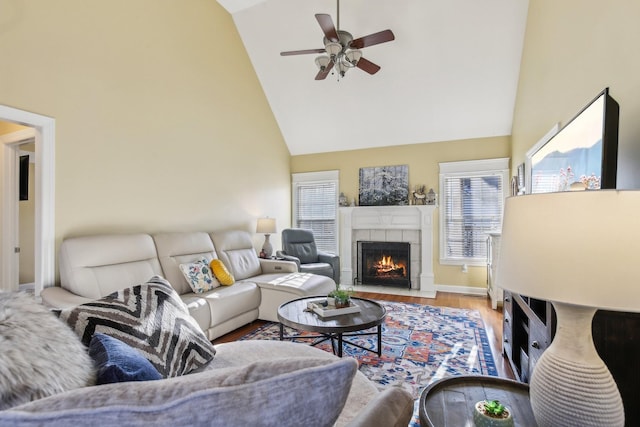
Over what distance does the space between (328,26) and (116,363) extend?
2.98 m

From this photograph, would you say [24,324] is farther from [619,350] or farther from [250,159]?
[250,159]

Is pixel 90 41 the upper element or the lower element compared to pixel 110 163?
upper

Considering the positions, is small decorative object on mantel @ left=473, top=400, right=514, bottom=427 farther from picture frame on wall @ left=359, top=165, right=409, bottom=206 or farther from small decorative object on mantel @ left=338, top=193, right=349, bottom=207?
small decorative object on mantel @ left=338, top=193, right=349, bottom=207

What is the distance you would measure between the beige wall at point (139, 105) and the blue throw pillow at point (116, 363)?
231cm

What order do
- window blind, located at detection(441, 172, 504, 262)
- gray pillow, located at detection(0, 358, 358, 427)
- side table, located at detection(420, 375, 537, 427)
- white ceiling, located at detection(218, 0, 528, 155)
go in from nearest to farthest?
1. gray pillow, located at detection(0, 358, 358, 427)
2. side table, located at detection(420, 375, 537, 427)
3. white ceiling, located at detection(218, 0, 528, 155)
4. window blind, located at detection(441, 172, 504, 262)

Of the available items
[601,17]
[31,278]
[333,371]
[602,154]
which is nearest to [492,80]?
[601,17]

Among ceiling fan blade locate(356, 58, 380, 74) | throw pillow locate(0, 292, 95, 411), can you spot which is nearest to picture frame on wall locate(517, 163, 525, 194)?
ceiling fan blade locate(356, 58, 380, 74)

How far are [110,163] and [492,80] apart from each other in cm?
471

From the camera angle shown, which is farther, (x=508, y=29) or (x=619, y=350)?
(x=508, y=29)

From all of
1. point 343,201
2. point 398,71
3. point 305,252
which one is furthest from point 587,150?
point 343,201

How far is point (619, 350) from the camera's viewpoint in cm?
123

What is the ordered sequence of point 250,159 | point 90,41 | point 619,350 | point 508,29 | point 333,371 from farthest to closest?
point 250,159
point 508,29
point 90,41
point 619,350
point 333,371

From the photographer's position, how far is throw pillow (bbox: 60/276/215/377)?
3.99ft

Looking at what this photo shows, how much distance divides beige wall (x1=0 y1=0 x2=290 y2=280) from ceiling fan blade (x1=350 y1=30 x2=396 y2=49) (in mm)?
2115
